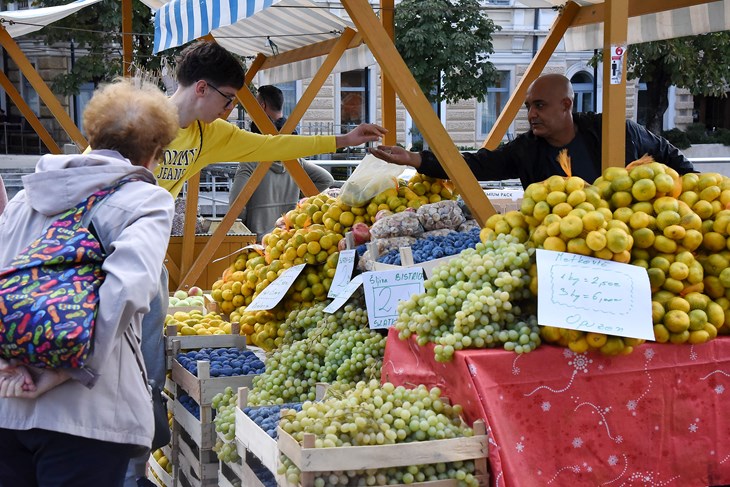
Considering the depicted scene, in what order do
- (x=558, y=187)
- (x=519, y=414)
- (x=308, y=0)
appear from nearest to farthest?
1. (x=519, y=414)
2. (x=558, y=187)
3. (x=308, y=0)

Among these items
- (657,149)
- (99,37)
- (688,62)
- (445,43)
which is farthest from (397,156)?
(688,62)

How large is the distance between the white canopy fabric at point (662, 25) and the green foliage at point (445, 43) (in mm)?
13359

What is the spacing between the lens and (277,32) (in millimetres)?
7133

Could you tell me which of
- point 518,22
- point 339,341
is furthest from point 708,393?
point 518,22

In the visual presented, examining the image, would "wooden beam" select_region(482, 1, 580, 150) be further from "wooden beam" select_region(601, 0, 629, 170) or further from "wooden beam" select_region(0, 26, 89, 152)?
"wooden beam" select_region(0, 26, 89, 152)

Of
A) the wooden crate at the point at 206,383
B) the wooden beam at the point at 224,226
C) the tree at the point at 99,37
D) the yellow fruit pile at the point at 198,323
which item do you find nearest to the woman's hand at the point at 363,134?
the yellow fruit pile at the point at 198,323

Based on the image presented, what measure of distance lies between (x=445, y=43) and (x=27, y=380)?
17786 mm

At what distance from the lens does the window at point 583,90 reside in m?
28.5

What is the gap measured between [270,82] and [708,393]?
617cm

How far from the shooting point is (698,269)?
2.69 m

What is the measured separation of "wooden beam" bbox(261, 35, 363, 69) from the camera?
21.5 feet

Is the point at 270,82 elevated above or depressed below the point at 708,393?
above

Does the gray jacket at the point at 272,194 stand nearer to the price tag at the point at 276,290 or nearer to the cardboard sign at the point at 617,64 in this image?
the price tag at the point at 276,290

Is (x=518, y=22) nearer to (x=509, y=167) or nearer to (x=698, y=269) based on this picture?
(x=509, y=167)
